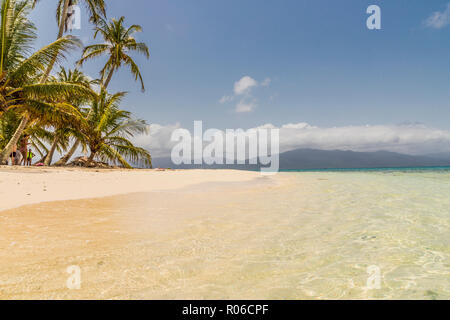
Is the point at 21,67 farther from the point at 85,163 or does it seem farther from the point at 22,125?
the point at 85,163

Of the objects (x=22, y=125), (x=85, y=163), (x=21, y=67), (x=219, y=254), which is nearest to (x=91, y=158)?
(x=85, y=163)

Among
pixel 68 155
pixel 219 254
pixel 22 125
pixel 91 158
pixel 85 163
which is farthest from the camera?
pixel 68 155

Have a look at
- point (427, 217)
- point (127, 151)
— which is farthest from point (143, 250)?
point (127, 151)

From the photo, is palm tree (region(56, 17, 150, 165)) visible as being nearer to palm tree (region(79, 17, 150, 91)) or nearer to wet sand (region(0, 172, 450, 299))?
palm tree (region(79, 17, 150, 91))

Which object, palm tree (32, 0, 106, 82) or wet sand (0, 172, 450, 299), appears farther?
palm tree (32, 0, 106, 82)

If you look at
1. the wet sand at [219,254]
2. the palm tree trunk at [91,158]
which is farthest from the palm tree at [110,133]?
the wet sand at [219,254]

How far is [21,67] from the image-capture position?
8.55m

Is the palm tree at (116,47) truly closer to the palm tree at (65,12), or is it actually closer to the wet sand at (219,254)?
the palm tree at (65,12)

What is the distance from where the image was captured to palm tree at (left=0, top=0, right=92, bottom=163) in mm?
8414

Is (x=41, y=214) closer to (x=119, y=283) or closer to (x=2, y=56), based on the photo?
(x=119, y=283)

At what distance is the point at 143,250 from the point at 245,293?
108 centimetres

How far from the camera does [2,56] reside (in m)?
8.18

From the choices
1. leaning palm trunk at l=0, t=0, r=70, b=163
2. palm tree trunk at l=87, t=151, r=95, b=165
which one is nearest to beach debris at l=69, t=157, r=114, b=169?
palm tree trunk at l=87, t=151, r=95, b=165
